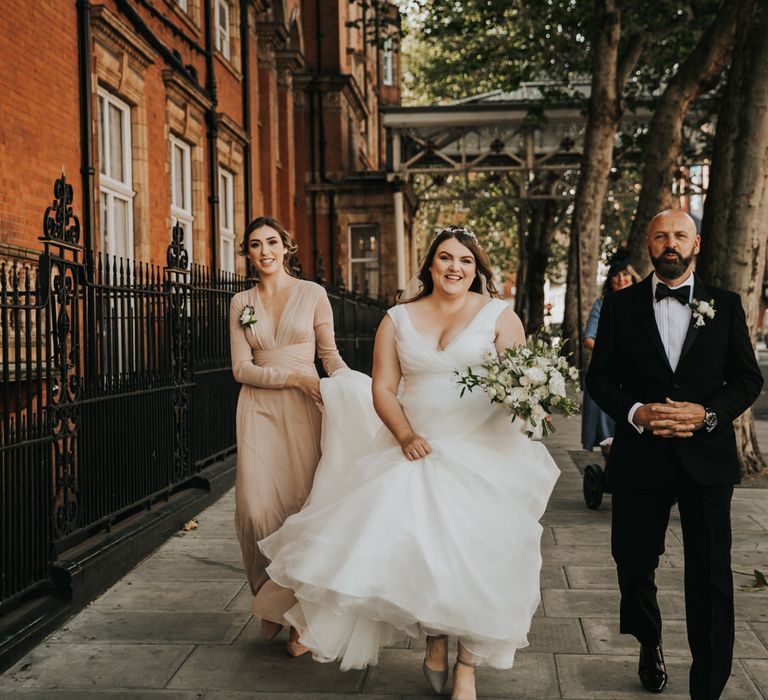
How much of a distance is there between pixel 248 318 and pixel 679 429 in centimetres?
229

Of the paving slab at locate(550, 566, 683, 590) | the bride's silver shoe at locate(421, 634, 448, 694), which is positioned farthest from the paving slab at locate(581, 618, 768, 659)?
the bride's silver shoe at locate(421, 634, 448, 694)

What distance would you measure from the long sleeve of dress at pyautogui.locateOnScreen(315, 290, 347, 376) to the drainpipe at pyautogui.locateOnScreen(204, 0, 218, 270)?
12.3 metres

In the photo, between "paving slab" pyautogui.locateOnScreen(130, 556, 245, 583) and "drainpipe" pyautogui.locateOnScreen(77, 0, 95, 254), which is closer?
"paving slab" pyautogui.locateOnScreen(130, 556, 245, 583)

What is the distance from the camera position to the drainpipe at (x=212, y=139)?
Result: 18.0m

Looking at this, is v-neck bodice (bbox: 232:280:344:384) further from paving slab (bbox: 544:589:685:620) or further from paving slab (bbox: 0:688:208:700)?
paving slab (bbox: 544:589:685:620)

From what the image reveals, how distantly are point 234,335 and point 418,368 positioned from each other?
53.5 inches

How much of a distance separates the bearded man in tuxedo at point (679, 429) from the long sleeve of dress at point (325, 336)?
5.15ft

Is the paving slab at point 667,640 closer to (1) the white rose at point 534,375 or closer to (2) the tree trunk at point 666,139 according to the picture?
(1) the white rose at point 534,375

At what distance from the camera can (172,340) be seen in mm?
9055

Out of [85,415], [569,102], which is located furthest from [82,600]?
[569,102]

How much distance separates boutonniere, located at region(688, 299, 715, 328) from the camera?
4508 millimetres

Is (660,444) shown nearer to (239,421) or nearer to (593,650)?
(593,650)

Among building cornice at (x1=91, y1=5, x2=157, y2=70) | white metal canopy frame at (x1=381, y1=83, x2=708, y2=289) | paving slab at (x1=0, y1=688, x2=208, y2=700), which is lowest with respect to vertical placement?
paving slab at (x1=0, y1=688, x2=208, y2=700)

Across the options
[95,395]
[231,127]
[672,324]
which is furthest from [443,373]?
[231,127]
